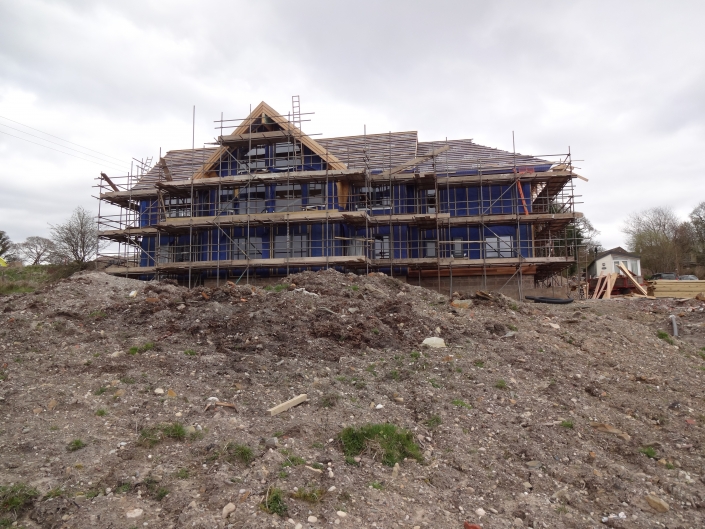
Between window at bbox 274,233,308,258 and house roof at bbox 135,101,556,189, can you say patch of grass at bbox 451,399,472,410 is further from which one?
house roof at bbox 135,101,556,189

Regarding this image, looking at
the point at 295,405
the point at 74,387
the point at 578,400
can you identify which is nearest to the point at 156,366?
the point at 74,387

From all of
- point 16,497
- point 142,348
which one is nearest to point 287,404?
point 16,497

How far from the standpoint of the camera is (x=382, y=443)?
673 cm

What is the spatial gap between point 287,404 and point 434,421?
2.26m

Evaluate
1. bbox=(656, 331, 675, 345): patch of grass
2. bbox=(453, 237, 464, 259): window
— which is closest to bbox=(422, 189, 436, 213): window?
bbox=(453, 237, 464, 259): window

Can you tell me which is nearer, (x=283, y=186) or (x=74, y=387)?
(x=74, y=387)

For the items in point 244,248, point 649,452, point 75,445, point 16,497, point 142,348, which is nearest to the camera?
point 16,497

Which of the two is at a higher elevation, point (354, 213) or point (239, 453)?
point (354, 213)

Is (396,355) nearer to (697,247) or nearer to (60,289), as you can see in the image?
(60,289)

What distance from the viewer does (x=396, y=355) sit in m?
9.80

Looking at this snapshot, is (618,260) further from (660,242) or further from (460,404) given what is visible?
(460,404)

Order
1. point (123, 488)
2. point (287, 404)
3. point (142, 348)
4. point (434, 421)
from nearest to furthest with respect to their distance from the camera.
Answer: point (123, 488) → point (434, 421) → point (287, 404) → point (142, 348)

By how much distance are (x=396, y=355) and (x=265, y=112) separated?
17.6 meters

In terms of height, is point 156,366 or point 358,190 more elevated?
point 358,190
